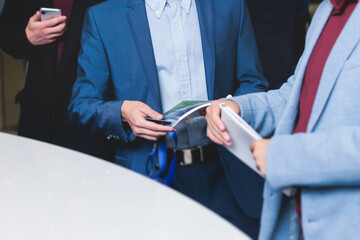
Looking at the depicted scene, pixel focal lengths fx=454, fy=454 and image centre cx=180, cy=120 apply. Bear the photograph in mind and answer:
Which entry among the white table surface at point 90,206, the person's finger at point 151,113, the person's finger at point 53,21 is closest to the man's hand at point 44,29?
the person's finger at point 53,21

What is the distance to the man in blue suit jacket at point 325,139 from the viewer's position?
2.99 feet

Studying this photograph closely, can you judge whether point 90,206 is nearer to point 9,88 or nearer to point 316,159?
point 316,159

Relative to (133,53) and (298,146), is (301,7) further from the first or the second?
(298,146)

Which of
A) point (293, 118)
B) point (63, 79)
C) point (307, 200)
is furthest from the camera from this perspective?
point (63, 79)

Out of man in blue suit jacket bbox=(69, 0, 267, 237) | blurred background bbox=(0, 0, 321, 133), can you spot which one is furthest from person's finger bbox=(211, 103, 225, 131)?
blurred background bbox=(0, 0, 321, 133)

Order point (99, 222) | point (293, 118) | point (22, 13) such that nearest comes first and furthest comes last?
point (99, 222) → point (293, 118) → point (22, 13)

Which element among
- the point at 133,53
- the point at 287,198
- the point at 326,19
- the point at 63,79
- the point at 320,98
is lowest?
the point at 63,79

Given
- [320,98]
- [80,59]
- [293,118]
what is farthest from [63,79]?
[320,98]

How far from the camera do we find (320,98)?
99cm

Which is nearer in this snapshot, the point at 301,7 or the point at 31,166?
the point at 31,166

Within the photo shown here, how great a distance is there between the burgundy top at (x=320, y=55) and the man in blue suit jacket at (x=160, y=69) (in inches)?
23.0

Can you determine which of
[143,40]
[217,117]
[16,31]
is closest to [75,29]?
[16,31]

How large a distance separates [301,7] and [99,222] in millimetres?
1942

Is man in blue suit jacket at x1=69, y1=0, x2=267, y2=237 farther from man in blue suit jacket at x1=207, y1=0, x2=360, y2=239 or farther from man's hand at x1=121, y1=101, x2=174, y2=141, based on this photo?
man in blue suit jacket at x1=207, y1=0, x2=360, y2=239
